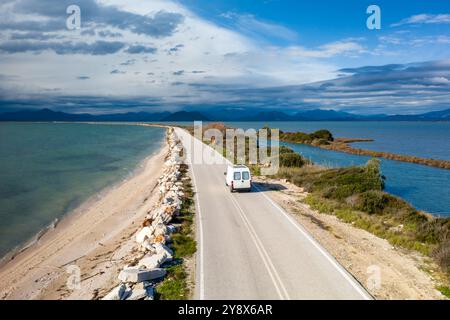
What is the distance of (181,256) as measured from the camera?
15.7m

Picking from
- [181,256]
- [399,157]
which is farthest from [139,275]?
[399,157]

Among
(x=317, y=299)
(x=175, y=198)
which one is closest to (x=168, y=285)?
(x=317, y=299)

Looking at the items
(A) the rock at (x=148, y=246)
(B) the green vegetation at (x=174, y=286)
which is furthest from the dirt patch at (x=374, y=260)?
(A) the rock at (x=148, y=246)

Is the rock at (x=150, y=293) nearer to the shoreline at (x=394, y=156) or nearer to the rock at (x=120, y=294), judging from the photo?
the rock at (x=120, y=294)

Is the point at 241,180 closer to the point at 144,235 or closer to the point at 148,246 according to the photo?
the point at 144,235

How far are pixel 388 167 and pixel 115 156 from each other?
4505cm

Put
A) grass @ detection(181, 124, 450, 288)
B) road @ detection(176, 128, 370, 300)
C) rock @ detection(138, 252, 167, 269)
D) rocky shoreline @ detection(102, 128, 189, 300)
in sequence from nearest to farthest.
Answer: rocky shoreline @ detection(102, 128, 189, 300)
road @ detection(176, 128, 370, 300)
rock @ detection(138, 252, 167, 269)
grass @ detection(181, 124, 450, 288)

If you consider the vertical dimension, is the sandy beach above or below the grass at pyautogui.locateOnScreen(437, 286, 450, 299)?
below

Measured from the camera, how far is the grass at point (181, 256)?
12.6m

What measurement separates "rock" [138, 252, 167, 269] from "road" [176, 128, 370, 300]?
1491mm

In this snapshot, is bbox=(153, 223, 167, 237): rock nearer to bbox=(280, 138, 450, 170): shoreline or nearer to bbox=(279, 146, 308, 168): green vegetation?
bbox=(279, 146, 308, 168): green vegetation

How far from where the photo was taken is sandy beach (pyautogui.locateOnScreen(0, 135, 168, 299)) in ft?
49.5

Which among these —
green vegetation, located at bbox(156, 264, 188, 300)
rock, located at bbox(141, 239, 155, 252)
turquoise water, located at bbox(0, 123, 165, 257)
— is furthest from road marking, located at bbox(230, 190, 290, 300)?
turquoise water, located at bbox(0, 123, 165, 257)
